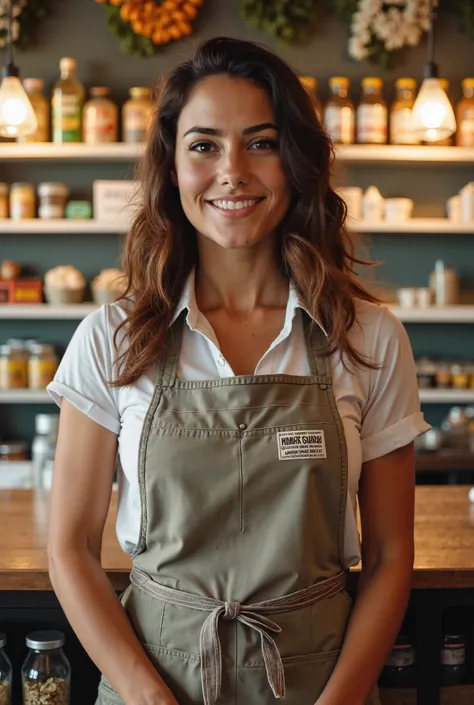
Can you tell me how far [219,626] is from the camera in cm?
137

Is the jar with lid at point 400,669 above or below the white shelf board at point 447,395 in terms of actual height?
below

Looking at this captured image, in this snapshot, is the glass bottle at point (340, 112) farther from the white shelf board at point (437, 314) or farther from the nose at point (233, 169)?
the nose at point (233, 169)

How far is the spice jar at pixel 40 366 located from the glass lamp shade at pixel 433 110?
6.09 feet

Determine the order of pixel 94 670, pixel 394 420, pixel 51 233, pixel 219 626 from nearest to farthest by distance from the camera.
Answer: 1. pixel 219 626
2. pixel 394 420
3. pixel 94 670
4. pixel 51 233

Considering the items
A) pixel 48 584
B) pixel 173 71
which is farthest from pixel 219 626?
pixel 173 71

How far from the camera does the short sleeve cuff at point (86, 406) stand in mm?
1441

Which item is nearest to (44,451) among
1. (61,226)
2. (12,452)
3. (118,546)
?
(12,452)

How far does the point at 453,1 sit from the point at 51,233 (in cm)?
208

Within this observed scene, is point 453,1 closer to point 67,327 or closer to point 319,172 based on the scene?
point 67,327

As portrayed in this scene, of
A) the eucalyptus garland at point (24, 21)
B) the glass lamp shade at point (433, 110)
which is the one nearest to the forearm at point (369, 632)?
the glass lamp shade at point (433, 110)

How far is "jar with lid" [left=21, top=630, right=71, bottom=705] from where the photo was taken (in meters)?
1.67

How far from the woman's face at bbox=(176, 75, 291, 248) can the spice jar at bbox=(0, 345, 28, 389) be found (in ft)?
9.00

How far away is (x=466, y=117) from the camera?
4016 millimetres

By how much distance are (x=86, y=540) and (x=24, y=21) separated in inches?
131
